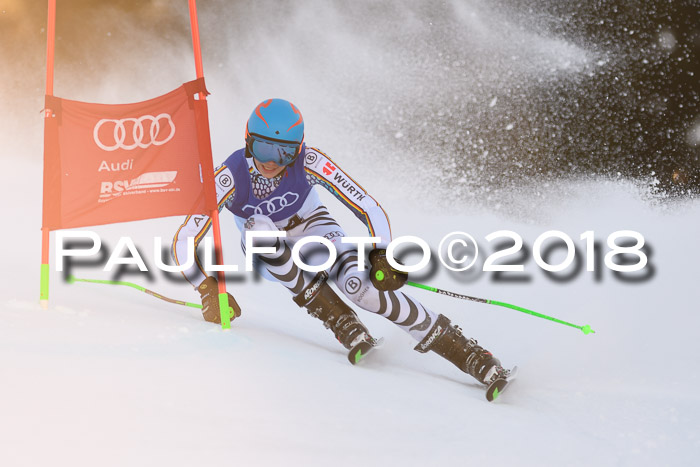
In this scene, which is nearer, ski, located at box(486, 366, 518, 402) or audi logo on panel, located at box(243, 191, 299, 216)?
ski, located at box(486, 366, 518, 402)

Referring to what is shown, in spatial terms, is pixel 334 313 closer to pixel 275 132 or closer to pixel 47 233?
pixel 275 132

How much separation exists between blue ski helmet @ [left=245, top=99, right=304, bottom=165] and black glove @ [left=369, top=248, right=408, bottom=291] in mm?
668

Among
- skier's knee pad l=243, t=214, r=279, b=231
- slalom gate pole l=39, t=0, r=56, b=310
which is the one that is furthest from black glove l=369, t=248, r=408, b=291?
slalom gate pole l=39, t=0, r=56, b=310

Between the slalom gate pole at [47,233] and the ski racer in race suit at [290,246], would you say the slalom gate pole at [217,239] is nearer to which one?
the ski racer in race suit at [290,246]

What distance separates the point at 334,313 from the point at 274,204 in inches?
25.4

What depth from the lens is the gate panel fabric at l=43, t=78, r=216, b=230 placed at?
10.3 feet

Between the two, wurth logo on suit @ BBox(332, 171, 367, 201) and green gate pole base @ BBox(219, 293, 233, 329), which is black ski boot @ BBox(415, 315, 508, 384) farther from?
green gate pole base @ BBox(219, 293, 233, 329)

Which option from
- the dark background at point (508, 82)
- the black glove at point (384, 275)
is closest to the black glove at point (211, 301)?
the black glove at point (384, 275)

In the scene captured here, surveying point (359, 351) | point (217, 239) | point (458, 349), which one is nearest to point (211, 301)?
point (217, 239)

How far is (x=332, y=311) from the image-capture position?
132 inches

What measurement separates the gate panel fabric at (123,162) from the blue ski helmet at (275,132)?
0.28 m

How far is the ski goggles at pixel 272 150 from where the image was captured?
10.3ft

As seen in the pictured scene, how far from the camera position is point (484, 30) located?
884cm

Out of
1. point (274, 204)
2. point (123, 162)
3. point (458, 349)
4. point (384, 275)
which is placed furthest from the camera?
point (274, 204)
